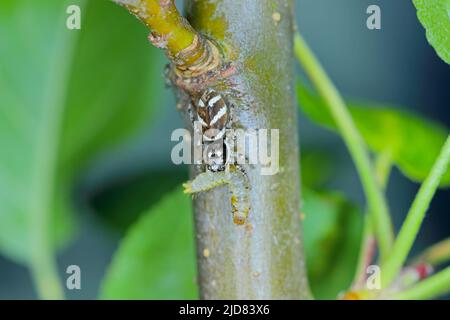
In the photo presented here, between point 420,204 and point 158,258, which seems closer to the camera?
point 420,204

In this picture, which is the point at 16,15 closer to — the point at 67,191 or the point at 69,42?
the point at 69,42

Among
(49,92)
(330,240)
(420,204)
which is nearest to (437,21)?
(420,204)

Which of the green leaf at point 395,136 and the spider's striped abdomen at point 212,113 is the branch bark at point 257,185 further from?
the green leaf at point 395,136

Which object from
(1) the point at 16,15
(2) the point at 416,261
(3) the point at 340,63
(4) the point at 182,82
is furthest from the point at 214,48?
(3) the point at 340,63

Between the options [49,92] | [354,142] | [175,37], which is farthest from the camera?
[49,92]

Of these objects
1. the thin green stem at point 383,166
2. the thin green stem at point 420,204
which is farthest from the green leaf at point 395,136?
the thin green stem at point 420,204

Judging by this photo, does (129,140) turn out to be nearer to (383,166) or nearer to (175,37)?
(383,166)
